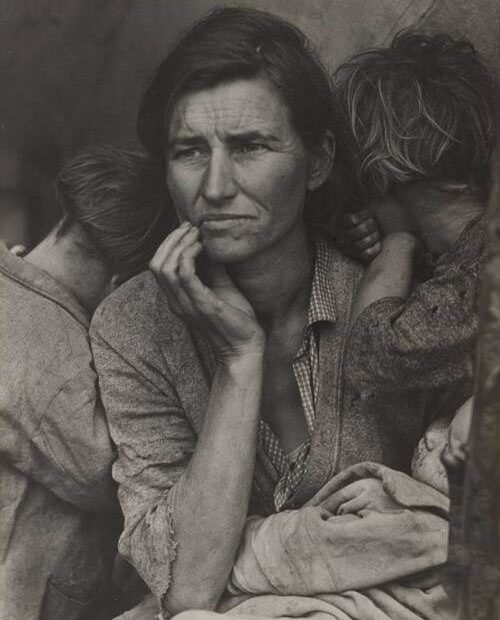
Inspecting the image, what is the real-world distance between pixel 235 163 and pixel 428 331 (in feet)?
2.16

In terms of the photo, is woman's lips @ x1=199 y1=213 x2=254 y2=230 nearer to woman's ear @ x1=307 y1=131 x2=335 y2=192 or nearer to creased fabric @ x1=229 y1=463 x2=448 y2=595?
woman's ear @ x1=307 y1=131 x2=335 y2=192

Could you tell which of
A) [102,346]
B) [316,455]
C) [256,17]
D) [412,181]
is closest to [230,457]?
[316,455]

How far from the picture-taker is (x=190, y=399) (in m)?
4.20

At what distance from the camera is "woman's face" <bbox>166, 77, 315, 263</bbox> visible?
13.4 feet

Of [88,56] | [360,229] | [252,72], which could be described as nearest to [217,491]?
[360,229]

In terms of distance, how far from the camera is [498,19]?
4180mm

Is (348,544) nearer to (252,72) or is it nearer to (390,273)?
(390,273)

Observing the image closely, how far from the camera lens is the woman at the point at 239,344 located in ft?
13.3

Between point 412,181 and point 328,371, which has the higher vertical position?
point 412,181

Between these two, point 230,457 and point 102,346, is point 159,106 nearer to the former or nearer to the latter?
point 102,346

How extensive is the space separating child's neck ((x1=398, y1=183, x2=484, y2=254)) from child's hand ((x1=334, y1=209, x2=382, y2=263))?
4.5 inches

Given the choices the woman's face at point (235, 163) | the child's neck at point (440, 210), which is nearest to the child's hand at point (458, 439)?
the child's neck at point (440, 210)

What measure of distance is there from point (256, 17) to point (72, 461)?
130 cm

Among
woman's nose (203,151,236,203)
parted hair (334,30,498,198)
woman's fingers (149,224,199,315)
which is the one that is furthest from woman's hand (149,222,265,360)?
parted hair (334,30,498,198)
